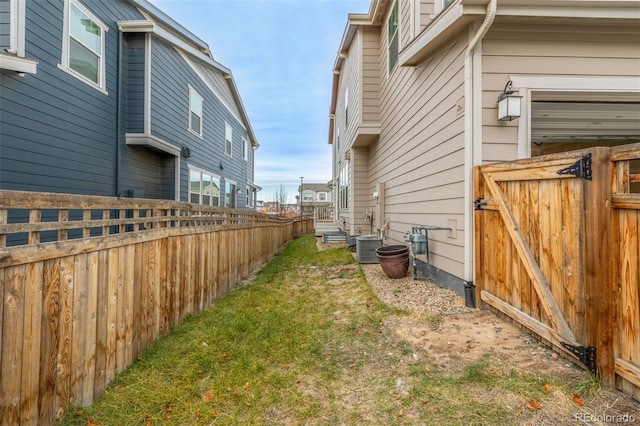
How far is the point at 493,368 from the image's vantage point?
8.21 feet

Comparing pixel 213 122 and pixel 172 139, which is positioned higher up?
pixel 213 122

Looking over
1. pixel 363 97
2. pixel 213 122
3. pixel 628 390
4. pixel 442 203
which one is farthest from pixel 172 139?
pixel 628 390

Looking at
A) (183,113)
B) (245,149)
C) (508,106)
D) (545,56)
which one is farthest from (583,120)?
(245,149)

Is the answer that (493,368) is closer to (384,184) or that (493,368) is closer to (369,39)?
(384,184)

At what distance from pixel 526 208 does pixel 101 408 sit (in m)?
3.94

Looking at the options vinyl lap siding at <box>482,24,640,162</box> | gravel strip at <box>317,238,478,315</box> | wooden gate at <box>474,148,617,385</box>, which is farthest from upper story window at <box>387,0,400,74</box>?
gravel strip at <box>317,238,478,315</box>

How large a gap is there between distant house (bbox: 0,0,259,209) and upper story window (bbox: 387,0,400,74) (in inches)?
225

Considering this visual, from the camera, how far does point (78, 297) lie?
2283 millimetres

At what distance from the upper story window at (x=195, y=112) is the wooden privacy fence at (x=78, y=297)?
285 inches

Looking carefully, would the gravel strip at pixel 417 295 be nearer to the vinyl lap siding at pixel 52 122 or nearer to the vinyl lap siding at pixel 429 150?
the vinyl lap siding at pixel 429 150

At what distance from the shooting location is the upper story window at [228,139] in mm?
13778

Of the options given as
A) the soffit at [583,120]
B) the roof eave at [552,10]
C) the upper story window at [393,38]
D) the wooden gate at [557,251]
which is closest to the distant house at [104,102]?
the upper story window at [393,38]

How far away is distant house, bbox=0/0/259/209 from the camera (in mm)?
4953

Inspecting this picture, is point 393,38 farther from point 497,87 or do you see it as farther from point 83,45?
point 83,45
